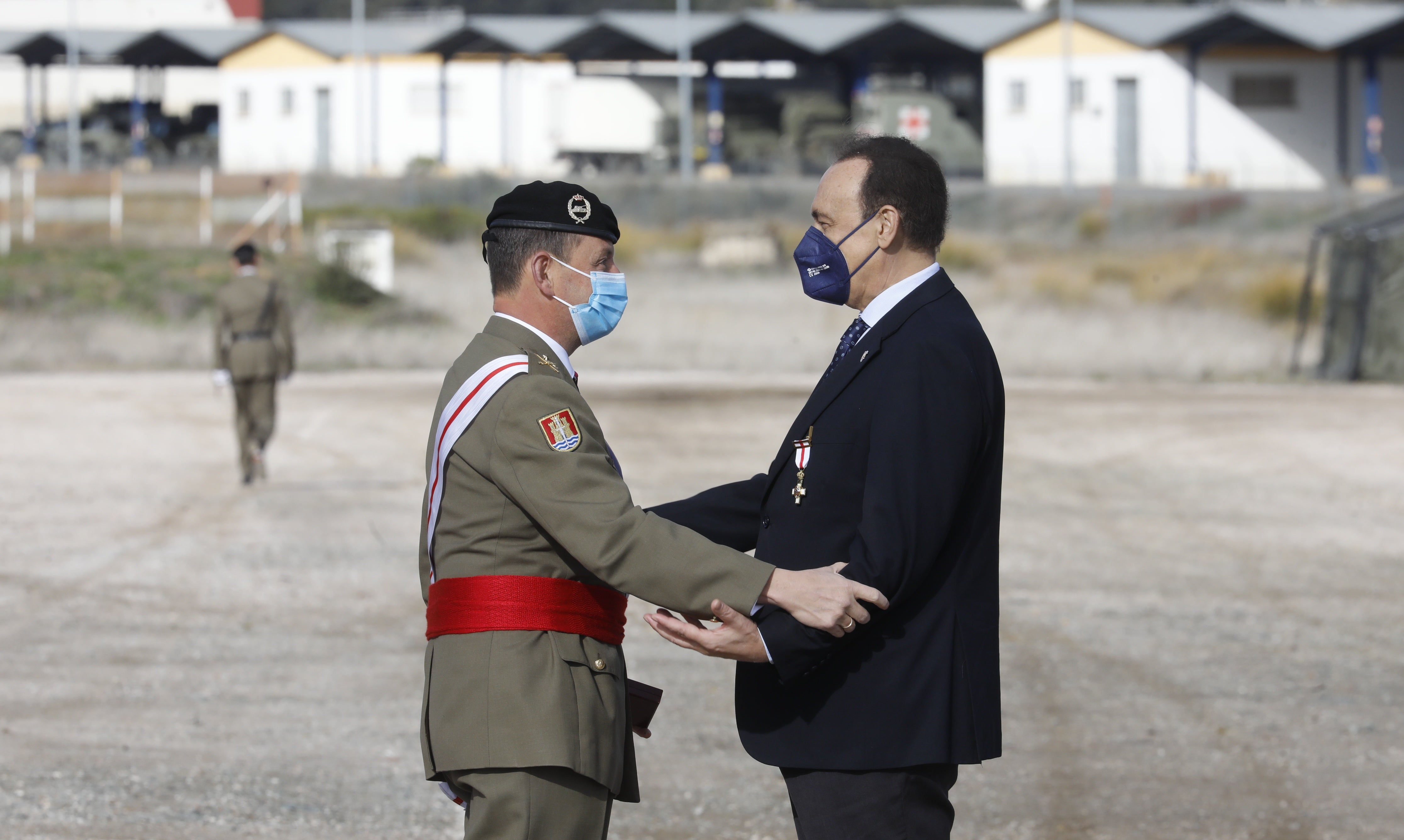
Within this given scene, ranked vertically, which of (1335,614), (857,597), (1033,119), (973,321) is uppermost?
(1033,119)

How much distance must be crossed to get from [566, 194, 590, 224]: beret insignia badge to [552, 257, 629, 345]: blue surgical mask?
0.10 m

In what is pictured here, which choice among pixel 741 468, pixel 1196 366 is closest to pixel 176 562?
pixel 741 468

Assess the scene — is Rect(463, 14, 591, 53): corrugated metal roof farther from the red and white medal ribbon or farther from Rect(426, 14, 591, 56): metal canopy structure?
the red and white medal ribbon

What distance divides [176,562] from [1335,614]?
7.68 meters

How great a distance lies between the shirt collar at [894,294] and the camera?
3436mm

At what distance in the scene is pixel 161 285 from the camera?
3444 centimetres

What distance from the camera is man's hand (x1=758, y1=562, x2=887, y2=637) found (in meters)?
3.14

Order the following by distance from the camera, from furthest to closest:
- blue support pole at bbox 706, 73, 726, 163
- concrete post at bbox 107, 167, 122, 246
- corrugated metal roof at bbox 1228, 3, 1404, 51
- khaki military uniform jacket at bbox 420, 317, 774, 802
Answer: blue support pole at bbox 706, 73, 726, 163 < corrugated metal roof at bbox 1228, 3, 1404, 51 < concrete post at bbox 107, 167, 122, 246 < khaki military uniform jacket at bbox 420, 317, 774, 802

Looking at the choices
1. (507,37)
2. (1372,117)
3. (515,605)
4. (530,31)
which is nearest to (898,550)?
(515,605)

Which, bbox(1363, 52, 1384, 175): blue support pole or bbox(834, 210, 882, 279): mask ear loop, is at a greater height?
bbox(1363, 52, 1384, 175): blue support pole

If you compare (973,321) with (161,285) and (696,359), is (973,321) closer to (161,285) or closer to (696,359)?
(696,359)

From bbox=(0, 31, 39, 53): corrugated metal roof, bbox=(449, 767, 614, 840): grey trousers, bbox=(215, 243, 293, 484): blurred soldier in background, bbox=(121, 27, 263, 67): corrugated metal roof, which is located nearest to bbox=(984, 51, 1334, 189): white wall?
bbox=(121, 27, 263, 67): corrugated metal roof

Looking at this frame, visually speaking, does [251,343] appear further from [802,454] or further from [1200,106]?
[1200,106]

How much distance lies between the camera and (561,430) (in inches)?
130
